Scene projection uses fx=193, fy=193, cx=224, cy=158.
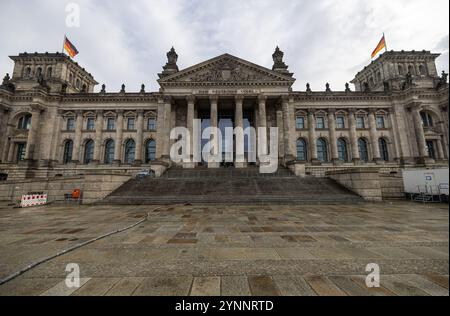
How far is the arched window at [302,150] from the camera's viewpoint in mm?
33500

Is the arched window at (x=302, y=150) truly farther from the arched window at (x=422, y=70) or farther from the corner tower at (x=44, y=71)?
the corner tower at (x=44, y=71)

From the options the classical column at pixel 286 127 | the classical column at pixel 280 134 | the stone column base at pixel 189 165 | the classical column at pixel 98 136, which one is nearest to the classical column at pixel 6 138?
the classical column at pixel 98 136

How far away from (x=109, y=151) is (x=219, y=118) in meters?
20.5

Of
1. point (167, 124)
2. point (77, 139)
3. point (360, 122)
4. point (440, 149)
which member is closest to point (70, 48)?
point (77, 139)

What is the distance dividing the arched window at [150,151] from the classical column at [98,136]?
7.75 m

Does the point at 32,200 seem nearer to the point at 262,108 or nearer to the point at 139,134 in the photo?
the point at 139,134

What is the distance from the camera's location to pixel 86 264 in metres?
3.87

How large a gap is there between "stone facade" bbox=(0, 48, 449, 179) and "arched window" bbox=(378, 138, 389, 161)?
15 cm

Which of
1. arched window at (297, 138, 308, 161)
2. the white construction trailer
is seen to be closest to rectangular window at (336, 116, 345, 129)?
arched window at (297, 138, 308, 161)

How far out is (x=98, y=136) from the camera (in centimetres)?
3356

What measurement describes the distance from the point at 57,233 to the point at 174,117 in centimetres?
2753

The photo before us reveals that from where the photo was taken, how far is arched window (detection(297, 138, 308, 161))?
110ft
